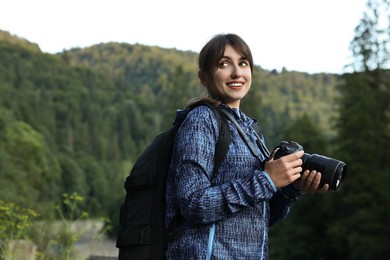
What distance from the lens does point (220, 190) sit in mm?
2295

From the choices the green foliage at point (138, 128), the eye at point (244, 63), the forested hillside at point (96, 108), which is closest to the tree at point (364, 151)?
the green foliage at point (138, 128)

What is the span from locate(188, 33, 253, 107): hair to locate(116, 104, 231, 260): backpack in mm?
216

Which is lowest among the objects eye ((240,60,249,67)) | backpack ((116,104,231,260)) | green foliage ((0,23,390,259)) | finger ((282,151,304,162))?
backpack ((116,104,231,260))

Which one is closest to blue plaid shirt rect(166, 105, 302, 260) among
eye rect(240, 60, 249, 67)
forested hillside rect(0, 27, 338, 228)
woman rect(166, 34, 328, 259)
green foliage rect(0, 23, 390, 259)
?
woman rect(166, 34, 328, 259)

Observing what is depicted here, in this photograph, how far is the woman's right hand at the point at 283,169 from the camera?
7.68ft

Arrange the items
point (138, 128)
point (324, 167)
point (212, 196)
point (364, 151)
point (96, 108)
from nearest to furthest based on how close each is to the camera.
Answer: point (212, 196)
point (324, 167)
point (364, 151)
point (96, 108)
point (138, 128)

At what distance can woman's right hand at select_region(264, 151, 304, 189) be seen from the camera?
7.68ft

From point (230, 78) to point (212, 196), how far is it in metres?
0.48

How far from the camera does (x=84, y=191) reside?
85.1 m

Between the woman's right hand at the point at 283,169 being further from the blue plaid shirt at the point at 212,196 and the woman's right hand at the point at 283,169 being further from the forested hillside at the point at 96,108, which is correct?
the forested hillside at the point at 96,108

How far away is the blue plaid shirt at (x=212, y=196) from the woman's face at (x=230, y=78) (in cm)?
16

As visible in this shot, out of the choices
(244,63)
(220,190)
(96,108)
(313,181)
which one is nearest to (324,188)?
(313,181)

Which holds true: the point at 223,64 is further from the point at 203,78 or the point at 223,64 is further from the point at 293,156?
the point at 293,156

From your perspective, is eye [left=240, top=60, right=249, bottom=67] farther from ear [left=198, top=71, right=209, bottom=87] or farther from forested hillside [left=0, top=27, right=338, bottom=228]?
forested hillside [left=0, top=27, right=338, bottom=228]
